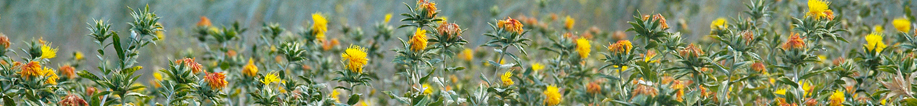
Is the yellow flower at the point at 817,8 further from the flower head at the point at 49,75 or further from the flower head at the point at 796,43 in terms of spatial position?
the flower head at the point at 49,75

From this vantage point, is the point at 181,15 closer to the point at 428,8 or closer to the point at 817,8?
the point at 428,8

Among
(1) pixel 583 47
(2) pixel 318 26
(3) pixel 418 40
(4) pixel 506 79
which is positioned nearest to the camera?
(3) pixel 418 40

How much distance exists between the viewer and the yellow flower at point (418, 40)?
169cm

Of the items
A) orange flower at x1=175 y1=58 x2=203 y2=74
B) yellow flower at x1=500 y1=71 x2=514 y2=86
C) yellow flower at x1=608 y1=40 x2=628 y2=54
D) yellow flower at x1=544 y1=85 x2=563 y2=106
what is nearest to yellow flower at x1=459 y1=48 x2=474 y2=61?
yellow flower at x1=544 y1=85 x2=563 y2=106

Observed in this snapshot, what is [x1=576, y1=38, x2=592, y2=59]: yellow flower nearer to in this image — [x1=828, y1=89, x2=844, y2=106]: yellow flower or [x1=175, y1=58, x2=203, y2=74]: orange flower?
[x1=828, y1=89, x2=844, y2=106]: yellow flower

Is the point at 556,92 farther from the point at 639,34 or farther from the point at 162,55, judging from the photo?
the point at 162,55

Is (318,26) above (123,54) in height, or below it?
above

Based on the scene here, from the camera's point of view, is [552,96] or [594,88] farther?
[594,88]

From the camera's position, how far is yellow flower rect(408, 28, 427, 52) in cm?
169

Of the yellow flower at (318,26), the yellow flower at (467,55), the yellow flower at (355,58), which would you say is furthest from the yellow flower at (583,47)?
the yellow flower at (467,55)

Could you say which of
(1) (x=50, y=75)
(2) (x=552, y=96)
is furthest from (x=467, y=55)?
(1) (x=50, y=75)

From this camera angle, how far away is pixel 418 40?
5.58ft

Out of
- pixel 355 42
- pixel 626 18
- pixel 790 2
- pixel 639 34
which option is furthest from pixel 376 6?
pixel 639 34

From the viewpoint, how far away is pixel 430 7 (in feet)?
5.70
